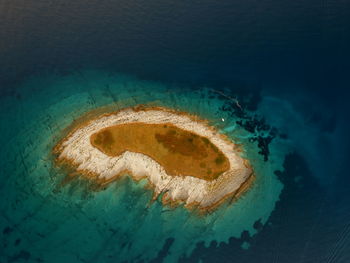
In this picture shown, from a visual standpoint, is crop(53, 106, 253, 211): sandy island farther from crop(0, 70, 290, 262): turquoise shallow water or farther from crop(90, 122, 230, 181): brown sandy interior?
crop(0, 70, 290, 262): turquoise shallow water

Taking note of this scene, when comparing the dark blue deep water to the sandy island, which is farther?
the sandy island

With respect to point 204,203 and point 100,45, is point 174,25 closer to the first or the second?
point 100,45

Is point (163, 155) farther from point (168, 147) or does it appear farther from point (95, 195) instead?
point (95, 195)

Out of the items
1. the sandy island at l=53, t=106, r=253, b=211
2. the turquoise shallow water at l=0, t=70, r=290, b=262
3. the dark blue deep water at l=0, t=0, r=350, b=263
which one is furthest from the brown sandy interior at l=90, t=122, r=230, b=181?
the dark blue deep water at l=0, t=0, r=350, b=263

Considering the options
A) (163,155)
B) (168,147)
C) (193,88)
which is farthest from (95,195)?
(193,88)

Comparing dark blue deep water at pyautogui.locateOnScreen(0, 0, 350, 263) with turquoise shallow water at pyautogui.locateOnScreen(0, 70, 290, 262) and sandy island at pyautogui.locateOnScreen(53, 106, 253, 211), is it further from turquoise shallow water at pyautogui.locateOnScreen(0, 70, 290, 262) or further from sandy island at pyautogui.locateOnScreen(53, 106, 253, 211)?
sandy island at pyautogui.locateOnScreen(53, 106, 253, 211)

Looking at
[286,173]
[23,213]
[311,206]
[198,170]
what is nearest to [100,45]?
[198,170]

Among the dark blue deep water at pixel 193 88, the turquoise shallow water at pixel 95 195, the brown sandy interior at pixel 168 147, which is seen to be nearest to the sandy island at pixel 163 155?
the brown sandy interior at pixel 168 147
